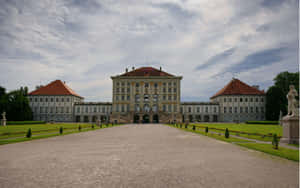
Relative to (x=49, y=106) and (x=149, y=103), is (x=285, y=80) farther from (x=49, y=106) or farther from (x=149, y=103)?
(x=49, y=106)

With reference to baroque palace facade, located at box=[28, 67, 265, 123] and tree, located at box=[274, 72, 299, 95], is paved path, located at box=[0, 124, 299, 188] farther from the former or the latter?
tree, located at box=[274, 72, 299, 95]

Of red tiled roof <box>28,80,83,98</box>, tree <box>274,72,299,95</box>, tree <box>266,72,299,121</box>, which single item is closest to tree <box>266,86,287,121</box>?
tree <box>266,72,299,121</box>

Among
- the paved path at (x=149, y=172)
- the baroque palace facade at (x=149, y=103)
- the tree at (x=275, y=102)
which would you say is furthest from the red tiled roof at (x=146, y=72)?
the paved path at (x=149, y=172)

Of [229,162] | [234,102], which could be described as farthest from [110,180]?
[234,102]

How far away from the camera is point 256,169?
22.7 ft

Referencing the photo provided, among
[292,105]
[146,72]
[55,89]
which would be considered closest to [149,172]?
[292,105]

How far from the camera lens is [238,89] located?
7056 centimetres

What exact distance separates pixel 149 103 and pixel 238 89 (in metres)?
30.9

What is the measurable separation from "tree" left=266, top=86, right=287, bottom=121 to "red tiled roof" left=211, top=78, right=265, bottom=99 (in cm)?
912

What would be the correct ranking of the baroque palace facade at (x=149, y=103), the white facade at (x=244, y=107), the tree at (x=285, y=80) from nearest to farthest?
the tree at (x=285, y=80) < the baroque palace facade at (x=149, y=103) < the white facade at (x=244, y=107)

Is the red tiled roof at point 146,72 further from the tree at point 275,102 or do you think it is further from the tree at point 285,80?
the tree at point 285,80

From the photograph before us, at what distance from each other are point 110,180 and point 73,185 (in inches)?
37.8

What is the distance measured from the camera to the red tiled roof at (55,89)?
2810 inches

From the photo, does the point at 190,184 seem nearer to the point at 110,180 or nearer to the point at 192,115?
the point at 110,180
